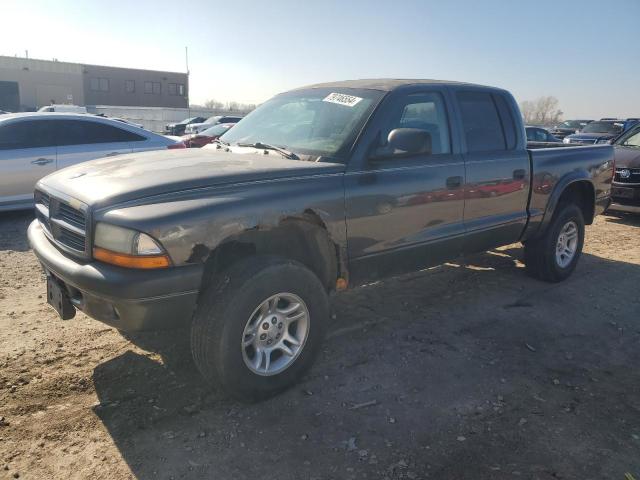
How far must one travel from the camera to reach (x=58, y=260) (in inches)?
115

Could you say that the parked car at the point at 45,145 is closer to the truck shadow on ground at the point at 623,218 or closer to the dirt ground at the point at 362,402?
the dirt ground at the point at 362,402

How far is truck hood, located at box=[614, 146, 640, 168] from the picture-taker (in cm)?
862

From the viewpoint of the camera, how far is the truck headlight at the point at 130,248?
259cm

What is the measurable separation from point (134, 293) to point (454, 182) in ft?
8.57

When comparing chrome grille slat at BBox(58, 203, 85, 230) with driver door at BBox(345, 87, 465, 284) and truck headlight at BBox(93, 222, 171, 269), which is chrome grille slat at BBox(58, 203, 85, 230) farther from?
driver door at BBox(345, 87, 465, 284)

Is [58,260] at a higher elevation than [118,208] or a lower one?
lower

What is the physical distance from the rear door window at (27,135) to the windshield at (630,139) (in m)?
10.0

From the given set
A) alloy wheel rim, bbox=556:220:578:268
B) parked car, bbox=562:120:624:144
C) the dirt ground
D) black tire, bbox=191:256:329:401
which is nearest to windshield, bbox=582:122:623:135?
parked car, bbox=562:120:624:144

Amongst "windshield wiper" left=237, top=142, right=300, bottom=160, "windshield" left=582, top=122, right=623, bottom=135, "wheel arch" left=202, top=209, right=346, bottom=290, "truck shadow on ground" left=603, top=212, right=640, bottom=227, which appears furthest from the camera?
"windshield" left=582, top=122, right=623, bottom=135

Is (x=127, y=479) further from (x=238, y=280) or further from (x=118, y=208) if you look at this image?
(x=118, y=208)

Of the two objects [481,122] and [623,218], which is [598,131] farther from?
[481,122]

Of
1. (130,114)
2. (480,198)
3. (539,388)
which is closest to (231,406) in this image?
(539,388)

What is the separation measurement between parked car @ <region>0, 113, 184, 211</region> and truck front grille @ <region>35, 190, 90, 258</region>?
172 inches

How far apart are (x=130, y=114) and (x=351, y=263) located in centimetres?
4286
